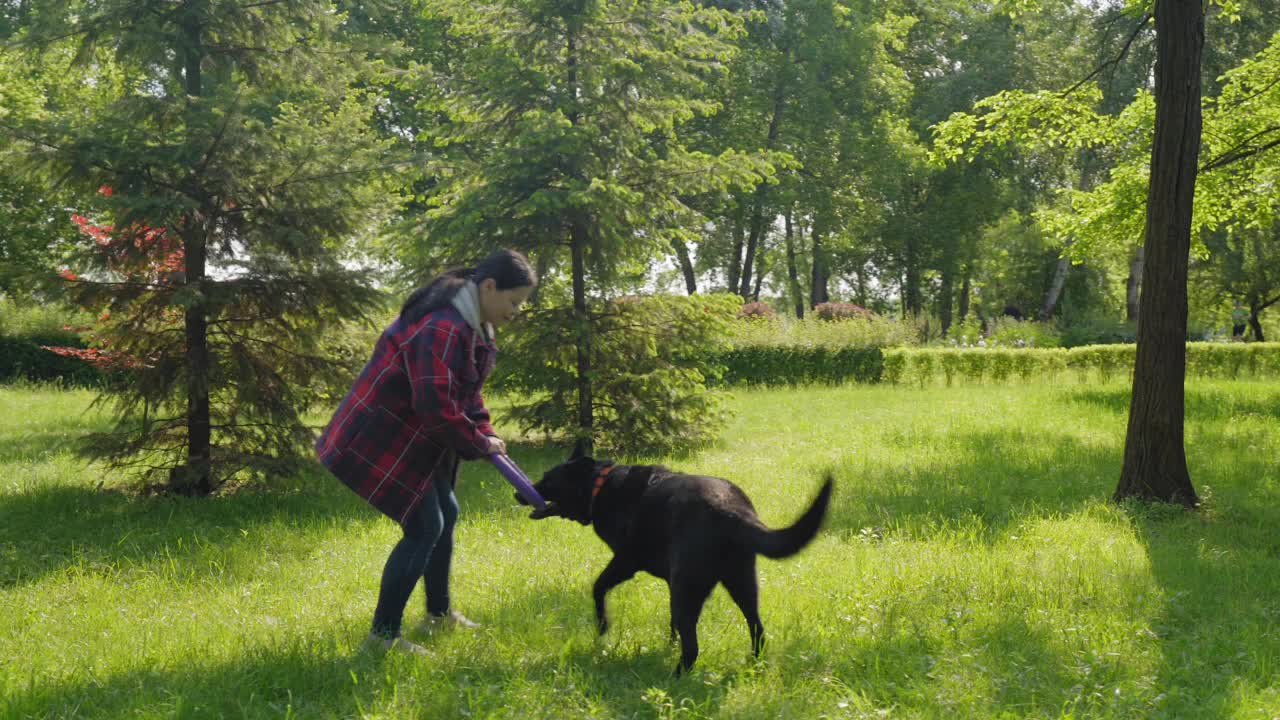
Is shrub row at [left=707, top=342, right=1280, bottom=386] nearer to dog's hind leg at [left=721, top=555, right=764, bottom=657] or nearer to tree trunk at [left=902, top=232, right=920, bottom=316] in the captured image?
dog's hind leg at [left=721, top=555, right=764, bottom=657]

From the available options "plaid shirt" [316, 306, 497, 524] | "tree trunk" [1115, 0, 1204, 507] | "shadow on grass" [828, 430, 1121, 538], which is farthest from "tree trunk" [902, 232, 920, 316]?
"plaid shirt" [316, 306, 497, 524]

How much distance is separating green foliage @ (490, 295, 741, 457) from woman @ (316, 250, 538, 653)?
647 centimetres

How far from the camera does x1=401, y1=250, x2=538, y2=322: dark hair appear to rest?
12.7 feet

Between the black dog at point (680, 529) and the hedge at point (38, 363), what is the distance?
18.3m

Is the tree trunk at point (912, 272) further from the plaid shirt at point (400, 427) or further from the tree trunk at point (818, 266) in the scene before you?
the plaid shirt at point (400, 427)

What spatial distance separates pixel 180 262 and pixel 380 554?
3893mm

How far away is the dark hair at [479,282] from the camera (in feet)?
12.7

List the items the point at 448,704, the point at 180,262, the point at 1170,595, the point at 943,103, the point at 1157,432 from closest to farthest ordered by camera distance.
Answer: the point at 448,704
the point at 1170,595
the point at 1157,432
the point at 180,262
the point at 943,103

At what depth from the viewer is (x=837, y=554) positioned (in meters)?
6.00

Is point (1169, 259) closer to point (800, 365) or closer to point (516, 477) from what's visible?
point (516, 477)

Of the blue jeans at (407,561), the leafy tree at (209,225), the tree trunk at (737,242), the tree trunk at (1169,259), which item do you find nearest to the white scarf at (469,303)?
the blue jeans at (407,561)

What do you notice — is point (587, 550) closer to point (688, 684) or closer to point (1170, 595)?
point (688, 684)

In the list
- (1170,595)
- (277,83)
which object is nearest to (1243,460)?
(1170,595)

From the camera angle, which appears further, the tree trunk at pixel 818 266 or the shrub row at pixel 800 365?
the tree trunk at pixel 818 266
